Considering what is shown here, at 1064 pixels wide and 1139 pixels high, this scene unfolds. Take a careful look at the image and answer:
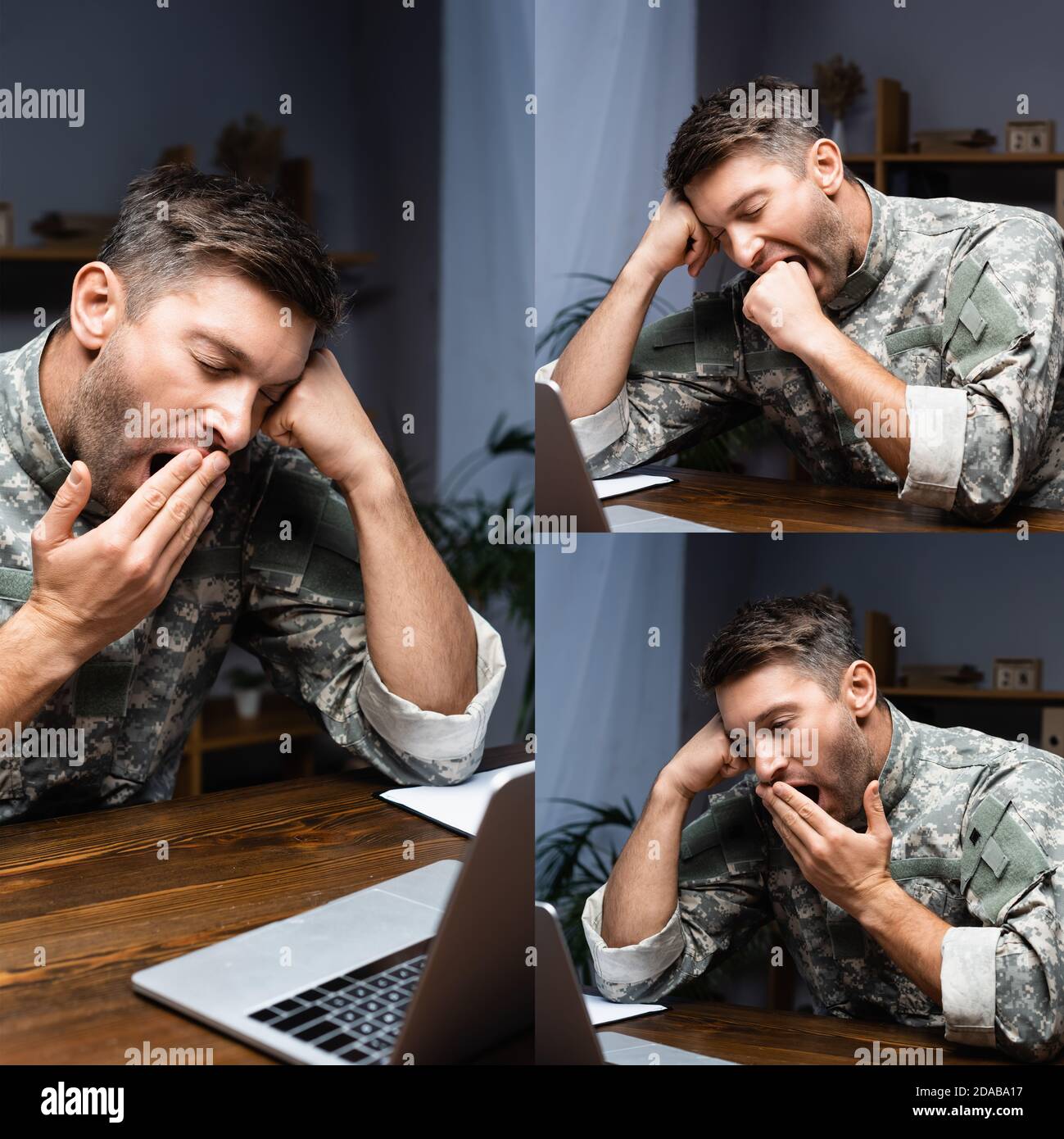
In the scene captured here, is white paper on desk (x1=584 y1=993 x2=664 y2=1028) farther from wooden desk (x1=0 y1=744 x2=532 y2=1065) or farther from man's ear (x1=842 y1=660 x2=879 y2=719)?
man's ear (x1=842 y1=660 x2=879 y2=719)

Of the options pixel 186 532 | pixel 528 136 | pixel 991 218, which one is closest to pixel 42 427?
pixel 186 532

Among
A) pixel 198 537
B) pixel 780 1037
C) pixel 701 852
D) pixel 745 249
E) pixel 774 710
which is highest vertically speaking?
pixel 745 249

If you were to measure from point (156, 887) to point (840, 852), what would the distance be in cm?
49

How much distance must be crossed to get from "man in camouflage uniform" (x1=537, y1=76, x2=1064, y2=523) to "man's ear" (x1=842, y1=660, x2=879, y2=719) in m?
0.17

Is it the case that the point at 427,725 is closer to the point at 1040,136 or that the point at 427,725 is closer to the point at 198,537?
the point at 198,537

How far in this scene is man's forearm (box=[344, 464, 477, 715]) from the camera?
98 centimetres

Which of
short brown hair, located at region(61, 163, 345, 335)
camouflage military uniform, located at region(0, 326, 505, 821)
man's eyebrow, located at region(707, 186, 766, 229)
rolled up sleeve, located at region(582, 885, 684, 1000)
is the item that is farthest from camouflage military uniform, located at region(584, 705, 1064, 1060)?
short brown hair, located at region(61, 163, 345, 335)

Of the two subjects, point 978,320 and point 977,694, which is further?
point 977,694

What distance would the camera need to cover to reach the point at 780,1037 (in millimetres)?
804

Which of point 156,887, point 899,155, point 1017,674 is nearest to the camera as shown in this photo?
point 156,887

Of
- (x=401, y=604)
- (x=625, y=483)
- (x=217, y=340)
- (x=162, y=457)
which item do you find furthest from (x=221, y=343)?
(x=625, y=483)

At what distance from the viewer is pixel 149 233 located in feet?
3.09

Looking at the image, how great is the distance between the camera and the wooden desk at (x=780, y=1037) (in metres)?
0.76

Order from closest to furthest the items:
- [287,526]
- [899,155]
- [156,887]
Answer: [156,887], [899,155], [287,526]
